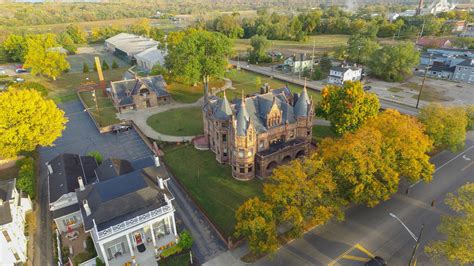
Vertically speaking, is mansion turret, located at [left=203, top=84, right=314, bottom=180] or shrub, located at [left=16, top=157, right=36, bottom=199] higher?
mansion turret, located at [left=203, top=84, right=314, bottom=180]

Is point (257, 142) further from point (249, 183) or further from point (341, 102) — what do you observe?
point (341, 102)

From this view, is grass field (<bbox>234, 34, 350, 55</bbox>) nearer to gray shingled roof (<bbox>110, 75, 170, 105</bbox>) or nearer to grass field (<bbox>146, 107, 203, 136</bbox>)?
gray shingled roof (<bbox>110, 75, 170, 105</bbox>)

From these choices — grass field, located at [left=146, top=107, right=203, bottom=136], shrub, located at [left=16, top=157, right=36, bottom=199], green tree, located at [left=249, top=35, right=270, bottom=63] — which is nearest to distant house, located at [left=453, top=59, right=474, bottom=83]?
green tree, located at [left=249, top=35, right=270, bottom=63]

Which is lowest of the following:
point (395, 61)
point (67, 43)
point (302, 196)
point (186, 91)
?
point (186, 91)

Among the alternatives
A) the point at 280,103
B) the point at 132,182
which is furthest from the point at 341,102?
the point at 132,182

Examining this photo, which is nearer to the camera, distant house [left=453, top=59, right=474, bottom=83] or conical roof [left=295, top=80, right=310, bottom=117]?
conical roof [left=295, top=80, right=310, bottom=117]

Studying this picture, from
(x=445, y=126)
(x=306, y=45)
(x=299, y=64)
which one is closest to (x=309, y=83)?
(x=299, y=64)

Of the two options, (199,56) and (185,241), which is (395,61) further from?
(185,241)
